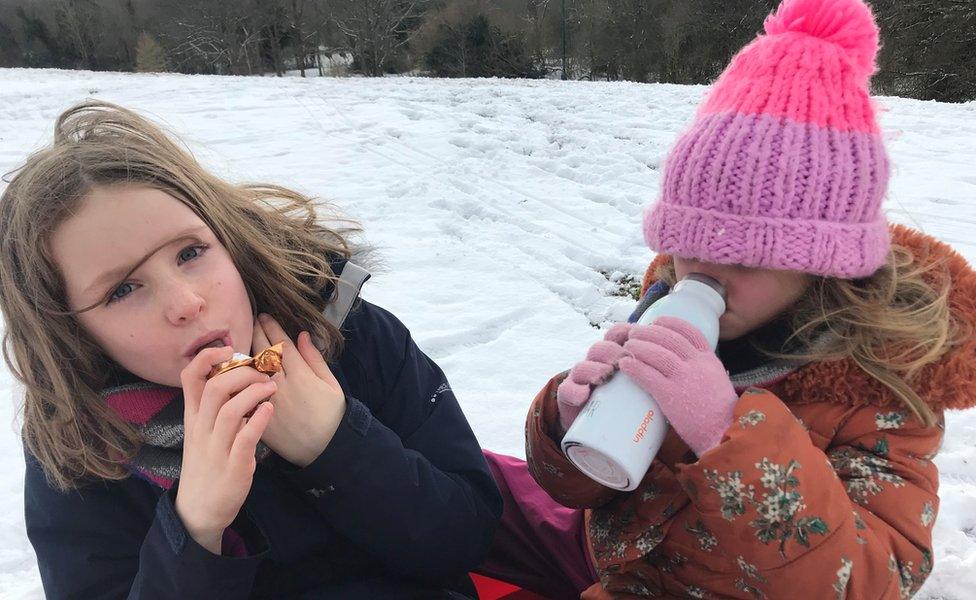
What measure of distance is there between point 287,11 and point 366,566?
2884 cm

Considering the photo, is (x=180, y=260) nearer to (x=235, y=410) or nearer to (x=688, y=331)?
(x=235, y=410)

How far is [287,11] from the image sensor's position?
26156mm

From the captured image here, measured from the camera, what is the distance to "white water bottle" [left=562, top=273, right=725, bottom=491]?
3.56ft

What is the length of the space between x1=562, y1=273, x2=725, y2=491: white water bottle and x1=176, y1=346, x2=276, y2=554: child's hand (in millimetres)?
578

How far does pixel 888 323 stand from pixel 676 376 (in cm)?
53

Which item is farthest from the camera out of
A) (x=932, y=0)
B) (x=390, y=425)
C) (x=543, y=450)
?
(x=932, y=0)

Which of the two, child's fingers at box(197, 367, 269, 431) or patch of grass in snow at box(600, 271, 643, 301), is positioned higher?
child's fingers at box(197, 367, 269, 431)

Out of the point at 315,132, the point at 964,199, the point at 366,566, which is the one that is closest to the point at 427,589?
the point at 366,566

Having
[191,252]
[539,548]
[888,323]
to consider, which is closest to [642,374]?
[888,323]

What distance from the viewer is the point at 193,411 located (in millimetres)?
1166

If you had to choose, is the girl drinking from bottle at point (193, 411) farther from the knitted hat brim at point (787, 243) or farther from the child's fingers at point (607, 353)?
the knitted hat brim at point (787, 243)

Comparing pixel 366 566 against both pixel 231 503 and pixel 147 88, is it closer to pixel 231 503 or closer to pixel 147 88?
pixel 231 503

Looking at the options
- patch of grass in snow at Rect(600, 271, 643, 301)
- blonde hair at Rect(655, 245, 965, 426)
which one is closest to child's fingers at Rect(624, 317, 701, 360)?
blonde hair at Rect(655, 245, 965, 426)

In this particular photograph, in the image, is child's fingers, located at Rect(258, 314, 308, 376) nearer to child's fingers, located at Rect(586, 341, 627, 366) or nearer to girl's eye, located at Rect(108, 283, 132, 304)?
girl's eye, located at Rect(108, 283, 132, 304)
